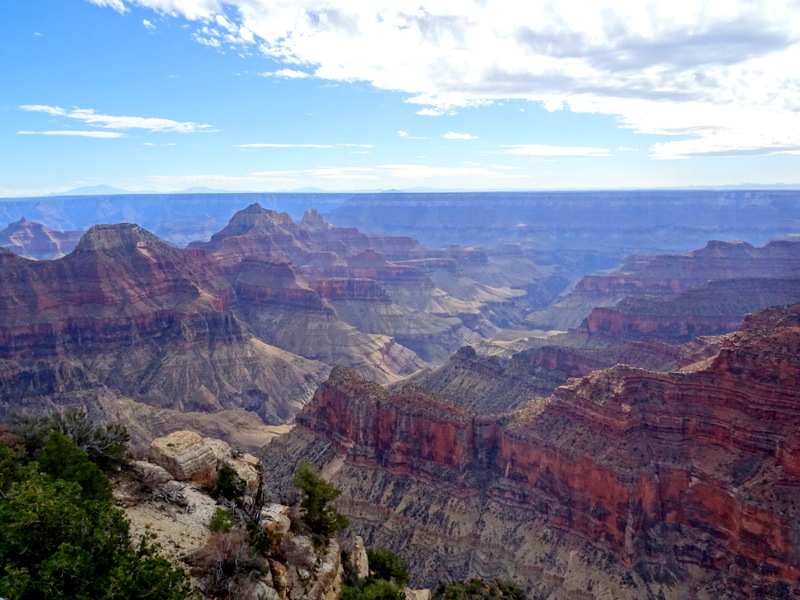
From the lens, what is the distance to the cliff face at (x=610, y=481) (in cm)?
4325

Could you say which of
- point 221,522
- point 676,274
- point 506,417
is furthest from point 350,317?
point 221,522

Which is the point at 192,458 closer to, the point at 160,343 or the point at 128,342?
the point at 128,342

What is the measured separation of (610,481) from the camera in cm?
A: 4788

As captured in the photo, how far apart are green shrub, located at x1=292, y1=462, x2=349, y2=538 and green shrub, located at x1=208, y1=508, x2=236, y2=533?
656 cm

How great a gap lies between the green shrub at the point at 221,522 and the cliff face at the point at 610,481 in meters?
31.8

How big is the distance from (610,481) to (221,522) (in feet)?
117

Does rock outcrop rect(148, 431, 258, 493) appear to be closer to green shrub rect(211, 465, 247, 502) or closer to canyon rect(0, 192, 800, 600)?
green shrub rect(211, 465, 247, 502)

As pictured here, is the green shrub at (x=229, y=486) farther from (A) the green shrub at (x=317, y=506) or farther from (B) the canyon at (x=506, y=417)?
(B) the canyon at (x=506, y=417)

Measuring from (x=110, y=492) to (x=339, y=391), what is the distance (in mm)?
42626

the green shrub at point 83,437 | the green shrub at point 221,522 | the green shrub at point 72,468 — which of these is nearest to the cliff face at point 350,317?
the green shrub at point 83,437

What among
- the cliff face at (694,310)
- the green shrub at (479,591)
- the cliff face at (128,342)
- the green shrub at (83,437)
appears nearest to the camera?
the green shrub at (83,437)

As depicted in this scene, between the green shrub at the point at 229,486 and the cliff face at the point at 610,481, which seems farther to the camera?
the cliff face at the point at 610,481

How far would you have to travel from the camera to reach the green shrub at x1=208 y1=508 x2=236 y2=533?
22219 millimetres

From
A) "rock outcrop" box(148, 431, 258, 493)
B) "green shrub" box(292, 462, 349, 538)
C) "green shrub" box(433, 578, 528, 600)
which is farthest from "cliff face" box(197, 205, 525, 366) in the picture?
"green shrub" box(292, 462, 349, 538)
